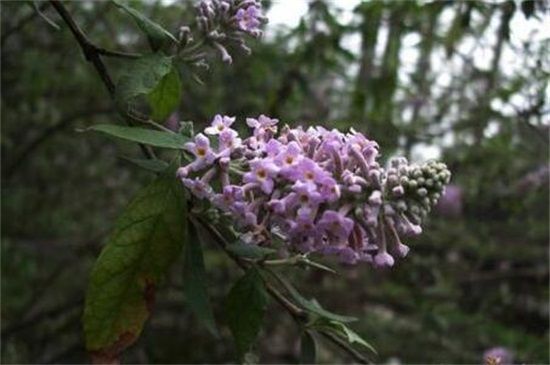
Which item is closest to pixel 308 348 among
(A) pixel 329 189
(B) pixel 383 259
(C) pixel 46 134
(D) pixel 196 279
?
(D) pixel 196 279

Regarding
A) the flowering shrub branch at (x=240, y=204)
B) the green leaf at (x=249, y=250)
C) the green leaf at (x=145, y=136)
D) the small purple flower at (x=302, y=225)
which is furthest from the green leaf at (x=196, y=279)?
the small purple flower at (x=302, y=225)

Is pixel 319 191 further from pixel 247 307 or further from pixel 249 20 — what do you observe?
pixel 249 20

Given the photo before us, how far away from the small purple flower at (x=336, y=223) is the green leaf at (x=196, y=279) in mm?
378

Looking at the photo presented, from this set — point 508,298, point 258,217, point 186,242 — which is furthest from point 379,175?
point 508,298

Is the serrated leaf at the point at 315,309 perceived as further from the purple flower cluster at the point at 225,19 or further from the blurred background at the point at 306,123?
the blurred background at the point at 306,123

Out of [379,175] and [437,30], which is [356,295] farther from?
[379,175]

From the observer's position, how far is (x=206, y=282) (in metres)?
1.60

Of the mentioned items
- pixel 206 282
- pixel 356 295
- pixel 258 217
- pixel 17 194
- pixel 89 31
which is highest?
pixel 89 31

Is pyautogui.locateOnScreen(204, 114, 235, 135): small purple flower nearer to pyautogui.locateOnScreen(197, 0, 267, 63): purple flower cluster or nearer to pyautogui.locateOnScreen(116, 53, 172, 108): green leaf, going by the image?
pyautogui.locateOnScreen(116, 53, 172, 108): green leaf

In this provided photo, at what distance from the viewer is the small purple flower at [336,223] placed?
126cm

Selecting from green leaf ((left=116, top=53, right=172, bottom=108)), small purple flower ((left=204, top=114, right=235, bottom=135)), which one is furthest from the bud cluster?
small purple flower ((left=204, top=114, right=235, bottom=135))

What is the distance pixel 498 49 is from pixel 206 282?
9.00 feet

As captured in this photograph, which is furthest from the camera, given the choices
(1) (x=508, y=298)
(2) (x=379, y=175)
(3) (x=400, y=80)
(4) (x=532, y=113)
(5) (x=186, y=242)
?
(1) (x=508, y=298)

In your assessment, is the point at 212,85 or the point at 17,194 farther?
the point at 212,85
